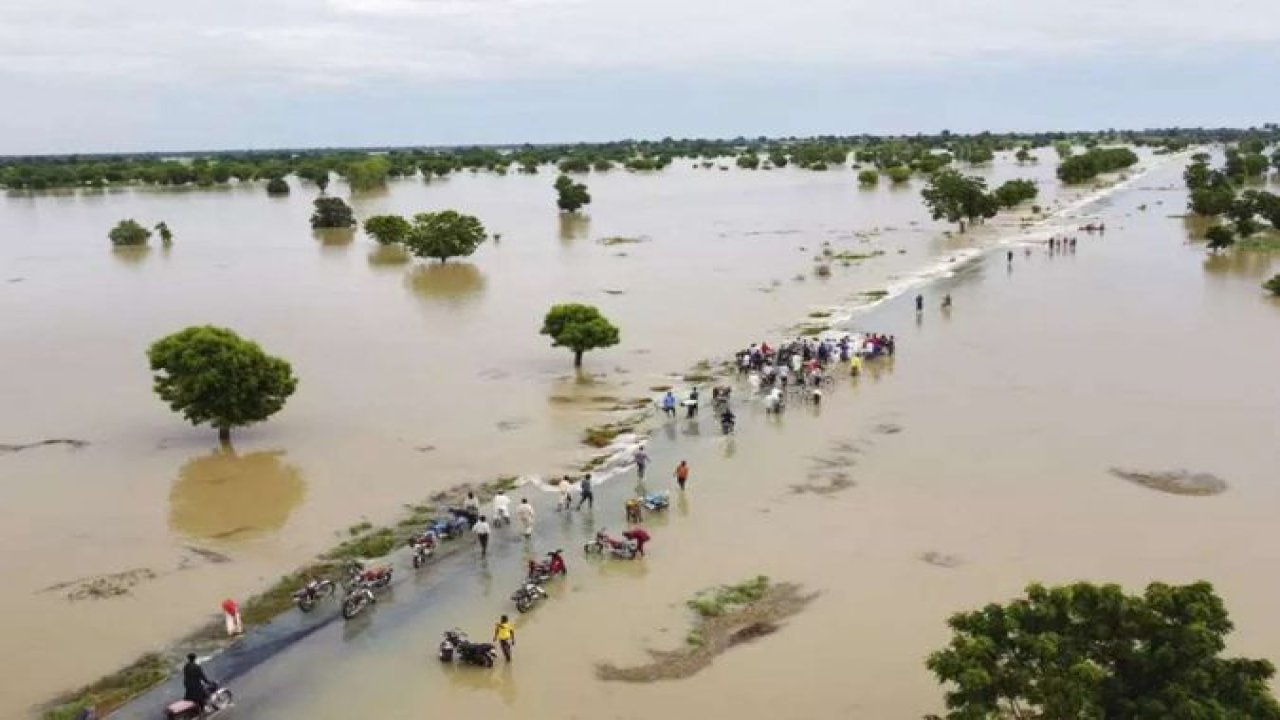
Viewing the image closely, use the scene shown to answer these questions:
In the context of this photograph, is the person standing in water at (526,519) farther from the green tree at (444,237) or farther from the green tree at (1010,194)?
the green tree at (1010,194)

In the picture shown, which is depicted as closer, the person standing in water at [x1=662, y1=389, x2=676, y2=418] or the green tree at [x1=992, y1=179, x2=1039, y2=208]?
the person standing in water at [x1=662, y1=389, x2=676, y2=418]

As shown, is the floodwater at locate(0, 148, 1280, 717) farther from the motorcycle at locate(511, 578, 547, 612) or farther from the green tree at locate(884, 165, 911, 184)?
the green tree at locate(884, 165, 911, 184)

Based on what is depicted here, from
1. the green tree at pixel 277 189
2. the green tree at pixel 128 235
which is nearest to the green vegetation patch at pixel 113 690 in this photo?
the green tree at pixel 128 235

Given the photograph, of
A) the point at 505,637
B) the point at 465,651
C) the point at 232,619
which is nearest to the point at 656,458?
the point at 505,637

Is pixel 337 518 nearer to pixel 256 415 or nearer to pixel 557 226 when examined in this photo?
pixel 256 415

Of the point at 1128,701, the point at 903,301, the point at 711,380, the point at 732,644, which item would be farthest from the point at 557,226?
the point at 1128,701

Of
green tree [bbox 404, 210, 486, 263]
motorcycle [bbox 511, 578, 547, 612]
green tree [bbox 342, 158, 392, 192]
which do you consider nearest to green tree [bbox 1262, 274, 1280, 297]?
green tree [bbox 404, 210, 486, 263]
